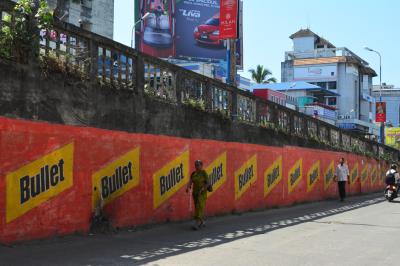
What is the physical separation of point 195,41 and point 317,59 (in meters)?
30.5

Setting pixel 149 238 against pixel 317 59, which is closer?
pixel 149 238

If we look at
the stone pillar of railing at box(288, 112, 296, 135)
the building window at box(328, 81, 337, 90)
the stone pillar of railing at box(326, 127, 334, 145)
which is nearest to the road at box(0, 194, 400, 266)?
the stone pillar of railing at box(288, 112, 296, 135)

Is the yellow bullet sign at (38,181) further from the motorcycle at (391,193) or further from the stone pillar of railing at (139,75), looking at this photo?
the motorcycle at (391,193)

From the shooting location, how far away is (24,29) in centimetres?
858

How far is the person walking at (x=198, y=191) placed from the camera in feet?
36.3

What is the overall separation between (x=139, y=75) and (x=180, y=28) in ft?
111

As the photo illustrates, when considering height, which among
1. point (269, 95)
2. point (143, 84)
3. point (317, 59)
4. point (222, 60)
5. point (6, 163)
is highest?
point (317, 59)

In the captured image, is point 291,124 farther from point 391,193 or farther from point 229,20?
point 229,20

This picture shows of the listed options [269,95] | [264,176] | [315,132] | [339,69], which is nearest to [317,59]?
[339,69]

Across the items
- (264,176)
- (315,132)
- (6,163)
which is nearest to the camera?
(6,163)

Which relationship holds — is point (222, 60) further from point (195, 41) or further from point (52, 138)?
point (52, 138)

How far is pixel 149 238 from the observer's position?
969cm

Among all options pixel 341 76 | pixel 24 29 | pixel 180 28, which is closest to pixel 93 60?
pixel 24 29

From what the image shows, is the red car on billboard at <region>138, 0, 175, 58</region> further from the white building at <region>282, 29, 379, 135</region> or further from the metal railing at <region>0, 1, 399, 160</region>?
the white building at <region>282, 29, 379, 135</region>
